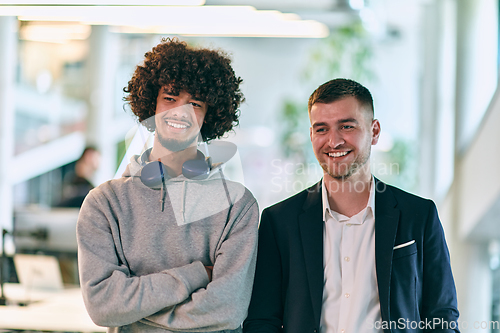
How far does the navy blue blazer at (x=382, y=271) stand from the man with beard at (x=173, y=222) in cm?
13

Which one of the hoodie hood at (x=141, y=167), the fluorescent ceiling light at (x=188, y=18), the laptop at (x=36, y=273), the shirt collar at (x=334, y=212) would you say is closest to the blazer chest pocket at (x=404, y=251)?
the shirt collar at (x=334, y=212)

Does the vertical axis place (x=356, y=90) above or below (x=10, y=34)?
below

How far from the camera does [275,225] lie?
161 centimetres

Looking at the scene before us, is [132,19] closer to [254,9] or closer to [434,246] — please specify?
[254,9]

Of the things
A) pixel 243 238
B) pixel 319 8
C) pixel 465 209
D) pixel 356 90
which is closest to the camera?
pixel 243 238

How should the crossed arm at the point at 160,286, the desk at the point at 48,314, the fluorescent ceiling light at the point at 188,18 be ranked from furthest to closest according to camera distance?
1. the fluorescent ceiling light at the point at 188,18
2. the desk at the point at 48,314
3. the crossed arm at the point at 160,286

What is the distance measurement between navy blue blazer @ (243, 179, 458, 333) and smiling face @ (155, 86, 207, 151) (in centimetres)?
40

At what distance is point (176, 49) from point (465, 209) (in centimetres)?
337

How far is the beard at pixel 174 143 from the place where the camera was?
1.53 m

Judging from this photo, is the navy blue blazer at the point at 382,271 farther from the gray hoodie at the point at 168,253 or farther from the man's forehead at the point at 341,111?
the man's forehead at the point at 341,111

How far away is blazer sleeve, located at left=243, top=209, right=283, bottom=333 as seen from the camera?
1.52 m

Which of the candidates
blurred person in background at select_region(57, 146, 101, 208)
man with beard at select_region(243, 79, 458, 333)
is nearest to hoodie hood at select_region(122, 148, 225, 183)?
man with beard at select_region(243, 79, 458, 333)

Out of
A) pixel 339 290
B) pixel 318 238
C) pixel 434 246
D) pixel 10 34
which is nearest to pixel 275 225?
pixel 318 238

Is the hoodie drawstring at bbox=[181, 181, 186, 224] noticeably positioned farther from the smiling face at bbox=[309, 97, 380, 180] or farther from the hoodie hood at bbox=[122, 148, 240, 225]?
the smiling face at bbox=[309, 97, 380, 180]
